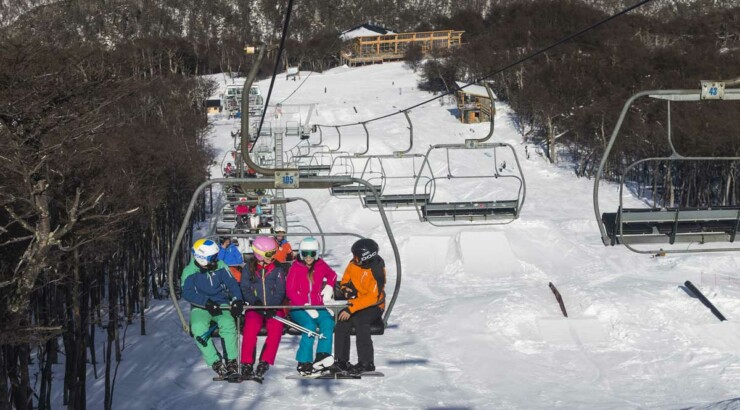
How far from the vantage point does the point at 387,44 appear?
336 feet

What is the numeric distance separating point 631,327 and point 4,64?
50.6ft

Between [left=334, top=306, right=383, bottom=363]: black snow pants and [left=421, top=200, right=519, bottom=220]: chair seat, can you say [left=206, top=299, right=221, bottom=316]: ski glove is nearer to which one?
[left=334, top=306, right=383, bottom=363]: black snow pants

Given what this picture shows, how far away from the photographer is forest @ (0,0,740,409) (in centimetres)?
1606

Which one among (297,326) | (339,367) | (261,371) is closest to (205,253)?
(297,326)

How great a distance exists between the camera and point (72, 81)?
2027 cm

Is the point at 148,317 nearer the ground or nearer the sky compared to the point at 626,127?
nearer the ground

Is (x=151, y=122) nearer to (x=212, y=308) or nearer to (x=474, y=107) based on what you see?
(x=474, y=107)

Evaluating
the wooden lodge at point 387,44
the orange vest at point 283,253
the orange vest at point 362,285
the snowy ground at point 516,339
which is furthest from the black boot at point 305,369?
the wooden lodge at point 387,44

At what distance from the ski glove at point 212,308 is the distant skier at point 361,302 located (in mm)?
1197

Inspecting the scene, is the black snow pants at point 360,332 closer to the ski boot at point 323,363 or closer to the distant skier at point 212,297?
the ski boot at point 323,363

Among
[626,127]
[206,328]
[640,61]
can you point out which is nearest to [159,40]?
[640,61]

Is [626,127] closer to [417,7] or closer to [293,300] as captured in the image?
[293,300]

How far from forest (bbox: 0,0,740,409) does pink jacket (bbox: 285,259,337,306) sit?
4677mm

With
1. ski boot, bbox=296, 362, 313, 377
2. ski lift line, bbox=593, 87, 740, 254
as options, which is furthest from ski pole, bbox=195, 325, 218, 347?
ski lift line, bbox=593, 87, 740, 254
